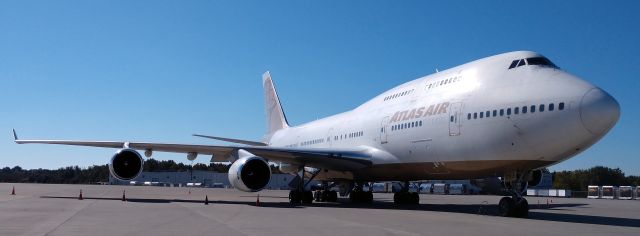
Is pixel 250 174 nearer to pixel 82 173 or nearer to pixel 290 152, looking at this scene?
pixel 290 152

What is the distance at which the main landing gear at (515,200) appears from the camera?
621 inches

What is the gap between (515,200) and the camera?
628 inches

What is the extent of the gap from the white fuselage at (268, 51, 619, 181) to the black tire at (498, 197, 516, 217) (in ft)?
2.62

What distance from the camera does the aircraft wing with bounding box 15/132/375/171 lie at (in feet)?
71.9

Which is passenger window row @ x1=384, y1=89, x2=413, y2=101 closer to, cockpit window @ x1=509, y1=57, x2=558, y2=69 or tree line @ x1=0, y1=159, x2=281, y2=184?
cockpit window @ x1=509, y1=57, x2=558, y2=69

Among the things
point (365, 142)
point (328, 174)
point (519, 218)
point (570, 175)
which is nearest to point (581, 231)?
point (519, 218)

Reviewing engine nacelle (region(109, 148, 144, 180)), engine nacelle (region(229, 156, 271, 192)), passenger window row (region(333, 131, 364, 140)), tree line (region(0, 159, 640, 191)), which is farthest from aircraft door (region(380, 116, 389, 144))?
tree line (region(0, 159, 640, 191))

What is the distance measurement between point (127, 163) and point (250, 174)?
5.07m

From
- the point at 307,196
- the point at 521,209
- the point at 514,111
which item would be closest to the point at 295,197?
the point at 307,196

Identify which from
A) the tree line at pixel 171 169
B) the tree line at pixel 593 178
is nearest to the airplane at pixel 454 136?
the tree line at pixel 171 169

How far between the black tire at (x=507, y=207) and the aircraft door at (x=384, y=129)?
222 inches

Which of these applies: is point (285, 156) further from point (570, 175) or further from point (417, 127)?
point (570, 175)

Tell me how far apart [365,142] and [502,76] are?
709 cm

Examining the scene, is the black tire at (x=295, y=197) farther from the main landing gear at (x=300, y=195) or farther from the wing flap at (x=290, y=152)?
the wing flap at (x=290, y=152)
